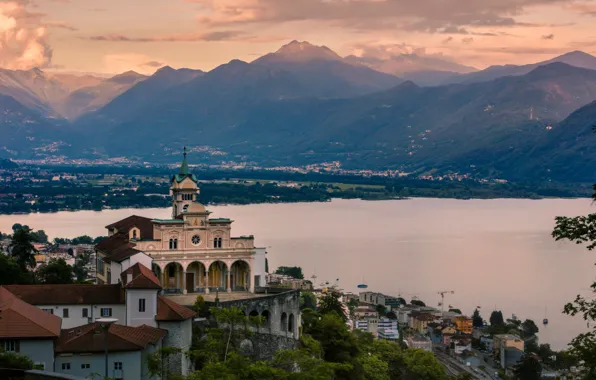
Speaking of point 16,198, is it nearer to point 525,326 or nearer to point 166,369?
point 525,326

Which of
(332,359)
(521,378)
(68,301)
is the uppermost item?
(68,301)

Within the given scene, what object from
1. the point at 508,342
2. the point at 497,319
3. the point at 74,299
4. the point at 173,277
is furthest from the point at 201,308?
the point at 497,319

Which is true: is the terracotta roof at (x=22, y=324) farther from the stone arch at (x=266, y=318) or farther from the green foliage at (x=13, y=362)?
the stone arch at (x=266, y=318)

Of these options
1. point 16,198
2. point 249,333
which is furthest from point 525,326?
point 16,198

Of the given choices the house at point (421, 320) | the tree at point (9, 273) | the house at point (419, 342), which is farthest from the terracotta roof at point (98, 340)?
the house at point (421, 320)

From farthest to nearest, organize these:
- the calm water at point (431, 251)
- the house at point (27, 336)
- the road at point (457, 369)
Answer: the calm water at point (431, 251), the road at point (457, 369), the house at point (27, 336)

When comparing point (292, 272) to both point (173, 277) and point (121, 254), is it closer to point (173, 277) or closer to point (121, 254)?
point (173, 277)
